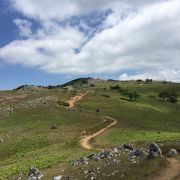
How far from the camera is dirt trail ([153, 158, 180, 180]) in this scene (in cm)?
4100

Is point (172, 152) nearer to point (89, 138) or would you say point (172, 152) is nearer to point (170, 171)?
point (170, 171)

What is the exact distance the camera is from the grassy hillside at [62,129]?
68.8 metres

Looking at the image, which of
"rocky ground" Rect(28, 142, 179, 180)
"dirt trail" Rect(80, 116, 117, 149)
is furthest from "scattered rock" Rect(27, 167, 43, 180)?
"dirt trail" Rect(80, 116, 117, 149)

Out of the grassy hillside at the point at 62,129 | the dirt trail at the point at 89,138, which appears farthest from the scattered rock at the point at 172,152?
the dirt trail at the point at 89,138

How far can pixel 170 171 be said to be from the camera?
42.5 meters

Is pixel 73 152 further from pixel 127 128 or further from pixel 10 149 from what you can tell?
pixel 127 128

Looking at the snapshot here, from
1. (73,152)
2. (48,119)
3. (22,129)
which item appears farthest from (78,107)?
(73,152)

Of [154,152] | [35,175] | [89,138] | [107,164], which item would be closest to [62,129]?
[89,138]

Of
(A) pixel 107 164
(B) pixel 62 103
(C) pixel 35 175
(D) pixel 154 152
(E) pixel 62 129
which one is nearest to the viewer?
(D) pixel 154 152

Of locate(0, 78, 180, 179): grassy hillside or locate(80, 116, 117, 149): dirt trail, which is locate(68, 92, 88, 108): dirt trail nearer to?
locate(0, 78, 180, 179): grassy hillside

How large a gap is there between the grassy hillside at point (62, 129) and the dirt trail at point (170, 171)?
13797 mm

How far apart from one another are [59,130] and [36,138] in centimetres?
829

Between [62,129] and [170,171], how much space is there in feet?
199

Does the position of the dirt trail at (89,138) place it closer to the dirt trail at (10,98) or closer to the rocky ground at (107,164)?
the rocky ground at (107,164)
